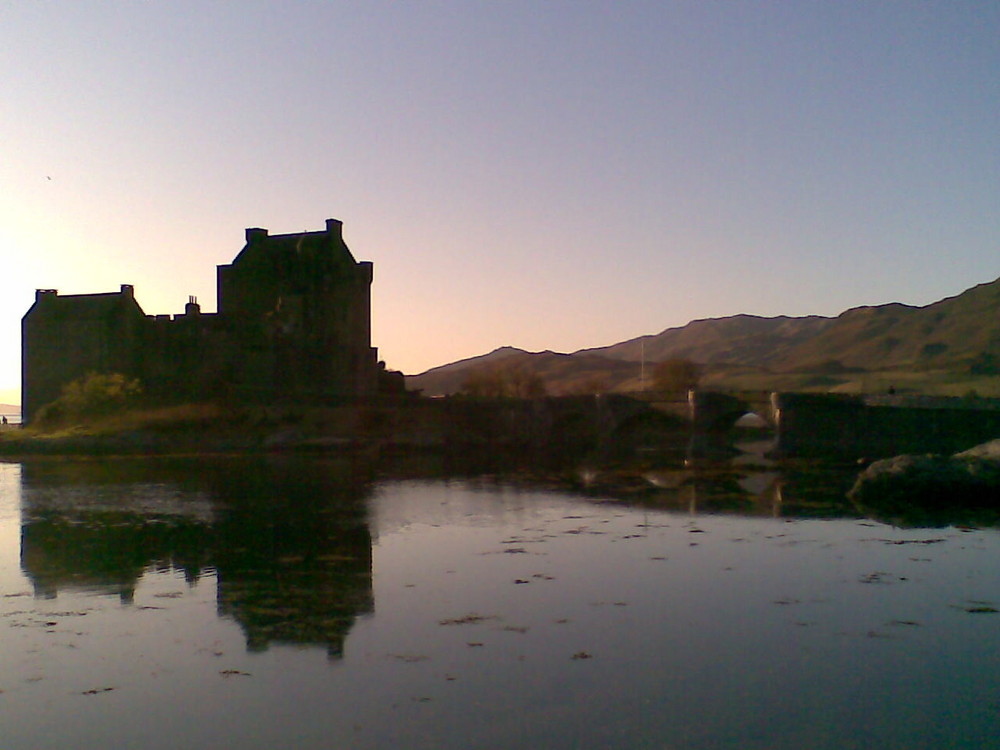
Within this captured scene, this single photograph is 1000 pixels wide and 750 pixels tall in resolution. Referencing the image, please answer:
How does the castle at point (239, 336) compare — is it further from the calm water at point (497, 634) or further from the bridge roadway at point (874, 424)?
the calm water at point (497, 634)

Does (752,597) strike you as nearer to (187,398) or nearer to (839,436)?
(839,436)

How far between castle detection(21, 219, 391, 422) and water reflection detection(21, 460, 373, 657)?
25011 millimetres

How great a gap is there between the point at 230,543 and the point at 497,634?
964 centimetres

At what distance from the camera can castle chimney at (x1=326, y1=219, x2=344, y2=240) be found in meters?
65.6

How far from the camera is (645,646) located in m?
11.4

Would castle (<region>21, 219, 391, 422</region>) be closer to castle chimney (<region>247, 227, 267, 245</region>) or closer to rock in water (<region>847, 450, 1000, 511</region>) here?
castle chimney (<region>247, 227, 267, 245</region>)

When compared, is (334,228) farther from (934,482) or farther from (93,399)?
(934,482)

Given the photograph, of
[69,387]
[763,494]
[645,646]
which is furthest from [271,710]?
[69,387]

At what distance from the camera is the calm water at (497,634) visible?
8.76 meters

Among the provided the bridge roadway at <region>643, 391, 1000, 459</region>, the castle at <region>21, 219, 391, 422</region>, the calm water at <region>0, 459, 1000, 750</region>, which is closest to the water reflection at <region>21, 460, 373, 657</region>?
the calm water at <region>0, 459, 1000, 750</region>

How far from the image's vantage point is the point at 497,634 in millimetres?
11969

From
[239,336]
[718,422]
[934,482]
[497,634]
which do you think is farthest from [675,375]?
[497,634]

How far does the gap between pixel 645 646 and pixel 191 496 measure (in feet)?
71.5

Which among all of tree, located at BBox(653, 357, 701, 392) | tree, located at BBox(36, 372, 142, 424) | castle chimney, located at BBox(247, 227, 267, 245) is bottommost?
tree, located at BBox(36, 372, 142, 424)
